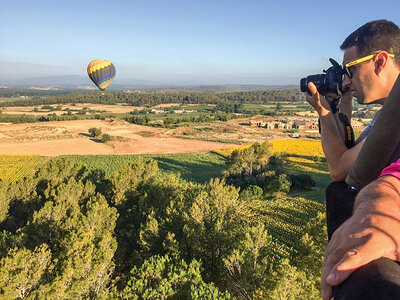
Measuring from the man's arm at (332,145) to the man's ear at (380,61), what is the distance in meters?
0.71

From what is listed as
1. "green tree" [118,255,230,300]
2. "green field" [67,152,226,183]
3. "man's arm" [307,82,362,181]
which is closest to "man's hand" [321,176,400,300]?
"man's arm" [307,82,362,181]

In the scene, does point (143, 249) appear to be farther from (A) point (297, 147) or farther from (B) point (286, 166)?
(A) point (297, 147)

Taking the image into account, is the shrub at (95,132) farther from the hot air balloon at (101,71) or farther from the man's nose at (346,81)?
the man's nose at (346,81)

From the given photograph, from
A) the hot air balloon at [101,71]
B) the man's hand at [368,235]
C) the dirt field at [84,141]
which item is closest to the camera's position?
the man's hand at [368,235]

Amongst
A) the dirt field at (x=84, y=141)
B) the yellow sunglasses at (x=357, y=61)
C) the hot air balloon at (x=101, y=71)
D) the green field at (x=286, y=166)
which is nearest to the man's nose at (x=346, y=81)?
the yellow sunglasses at (x=357, y=61)

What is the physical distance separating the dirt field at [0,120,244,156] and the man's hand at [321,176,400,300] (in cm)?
7728

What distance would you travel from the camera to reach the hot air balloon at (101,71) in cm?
5247

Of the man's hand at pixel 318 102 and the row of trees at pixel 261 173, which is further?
the row of trees at pixel 261 173

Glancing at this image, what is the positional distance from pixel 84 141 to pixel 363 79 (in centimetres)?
9339

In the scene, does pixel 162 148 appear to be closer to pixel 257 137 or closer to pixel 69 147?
pixel 69 147

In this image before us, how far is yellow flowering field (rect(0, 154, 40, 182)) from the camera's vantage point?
51.2 meters

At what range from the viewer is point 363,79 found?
2.85 meters

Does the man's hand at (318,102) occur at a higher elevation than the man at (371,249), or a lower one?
higher

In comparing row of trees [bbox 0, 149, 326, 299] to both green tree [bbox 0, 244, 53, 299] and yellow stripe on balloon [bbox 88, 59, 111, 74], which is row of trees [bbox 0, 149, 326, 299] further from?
yellow stripe on balloon [bbox 88, 59, 111, 74]
